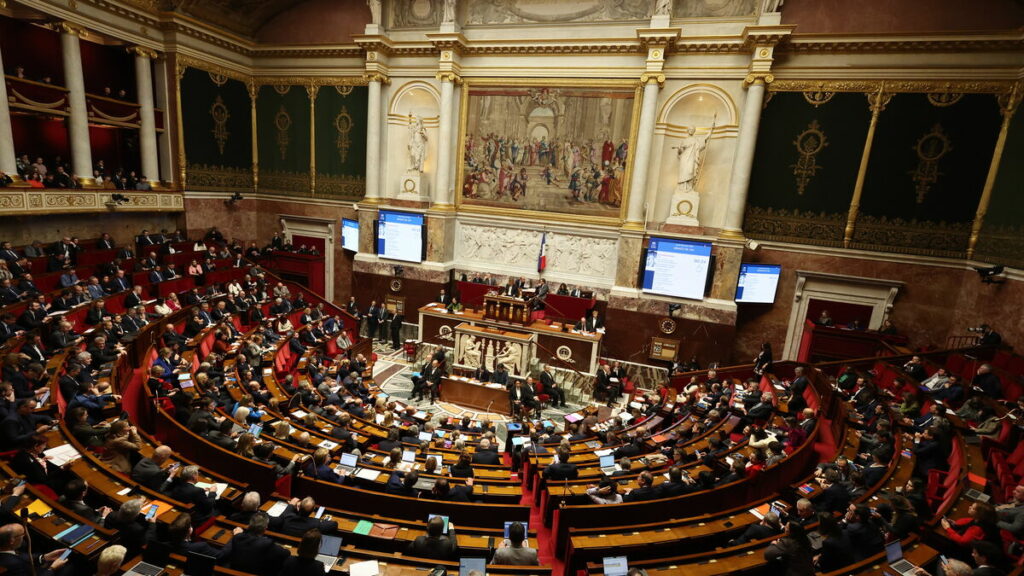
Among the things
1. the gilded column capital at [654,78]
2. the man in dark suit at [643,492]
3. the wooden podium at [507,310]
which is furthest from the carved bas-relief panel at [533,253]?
the man in dark suit at [643,492]

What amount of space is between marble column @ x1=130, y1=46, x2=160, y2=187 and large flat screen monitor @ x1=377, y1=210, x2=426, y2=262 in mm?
8265

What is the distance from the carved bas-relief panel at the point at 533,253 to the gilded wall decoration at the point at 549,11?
759 cm

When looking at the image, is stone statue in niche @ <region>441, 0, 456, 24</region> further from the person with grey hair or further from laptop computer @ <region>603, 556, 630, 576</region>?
laptop computer @ <region>603, 556, 630, 576</region>

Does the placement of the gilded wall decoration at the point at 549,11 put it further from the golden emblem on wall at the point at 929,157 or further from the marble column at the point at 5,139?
the marble column at the point at 5,139

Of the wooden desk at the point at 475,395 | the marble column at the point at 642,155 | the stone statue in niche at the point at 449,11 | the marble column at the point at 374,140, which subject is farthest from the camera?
the marble column at the point at 374,140

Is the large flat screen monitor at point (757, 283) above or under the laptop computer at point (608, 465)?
above

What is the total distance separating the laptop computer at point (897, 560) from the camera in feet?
15.7

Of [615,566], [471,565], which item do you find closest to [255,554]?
[471,565]

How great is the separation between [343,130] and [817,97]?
57.3ft

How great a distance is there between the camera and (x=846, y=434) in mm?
8578

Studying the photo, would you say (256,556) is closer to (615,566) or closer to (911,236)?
(615,566)

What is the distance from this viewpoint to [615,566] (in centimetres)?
503

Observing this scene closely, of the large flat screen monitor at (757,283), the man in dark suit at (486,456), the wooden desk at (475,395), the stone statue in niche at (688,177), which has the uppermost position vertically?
the stone statue in niche at (688,177)

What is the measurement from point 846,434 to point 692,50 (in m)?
12.7
